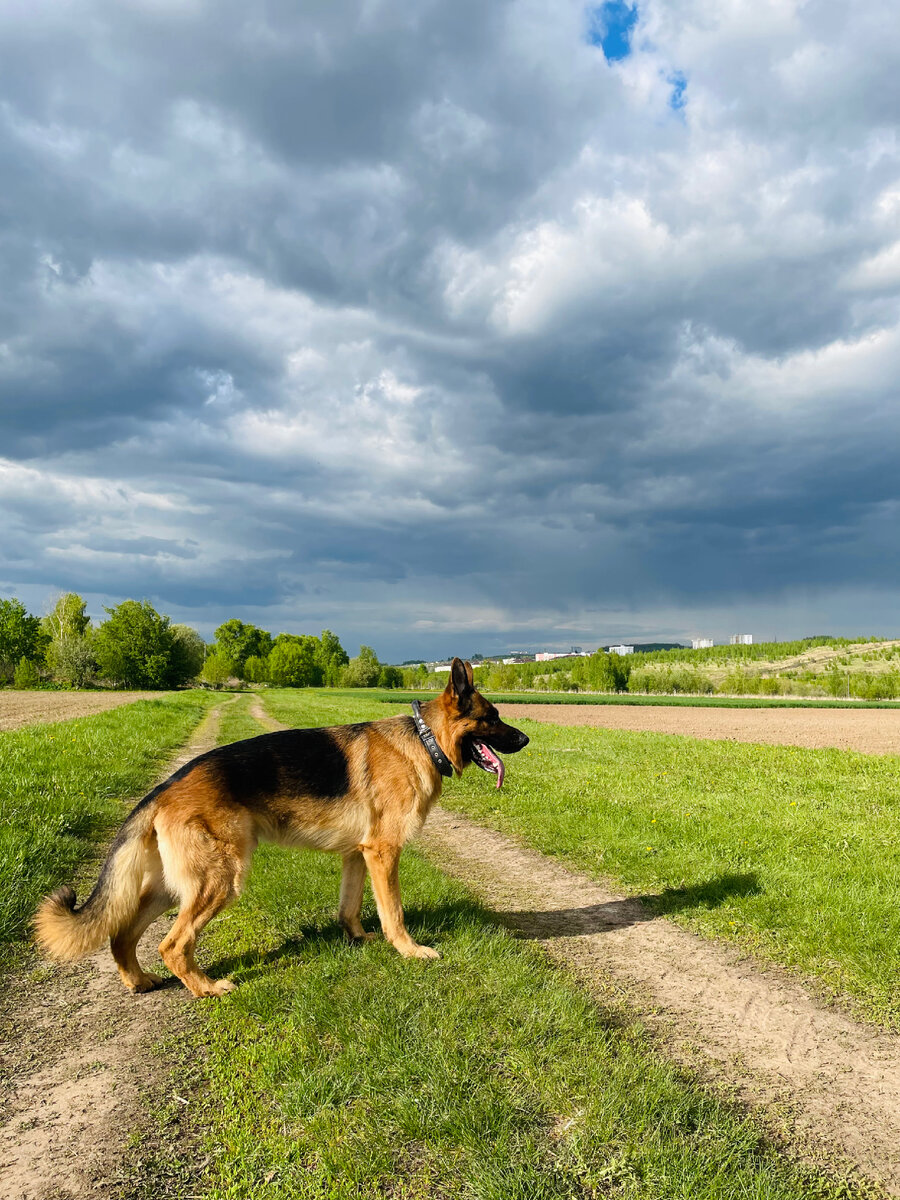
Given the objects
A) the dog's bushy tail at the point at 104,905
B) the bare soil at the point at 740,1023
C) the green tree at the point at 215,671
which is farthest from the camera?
the green tree at the point at 215,671

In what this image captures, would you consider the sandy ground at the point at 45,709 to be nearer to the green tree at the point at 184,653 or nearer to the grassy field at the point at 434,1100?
the grassy field at the point at 434,1100

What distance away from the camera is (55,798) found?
9258mm

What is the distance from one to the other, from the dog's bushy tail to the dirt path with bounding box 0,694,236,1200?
41 cm

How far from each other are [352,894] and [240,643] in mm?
147042

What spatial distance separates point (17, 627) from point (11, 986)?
383 feet

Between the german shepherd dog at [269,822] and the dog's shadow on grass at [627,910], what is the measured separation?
1.43 m

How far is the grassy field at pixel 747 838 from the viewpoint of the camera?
5.67m

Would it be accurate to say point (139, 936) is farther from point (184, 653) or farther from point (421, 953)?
point (184, 653)

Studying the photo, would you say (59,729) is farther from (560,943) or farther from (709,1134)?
(709,1134)

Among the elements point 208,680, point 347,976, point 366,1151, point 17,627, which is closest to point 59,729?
point 347,976

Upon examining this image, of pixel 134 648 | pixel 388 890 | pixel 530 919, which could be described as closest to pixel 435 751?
pixel 388 890

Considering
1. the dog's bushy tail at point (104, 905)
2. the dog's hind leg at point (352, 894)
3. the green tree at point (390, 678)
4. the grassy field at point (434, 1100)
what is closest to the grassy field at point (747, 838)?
the grassy field at point (434, 1100)

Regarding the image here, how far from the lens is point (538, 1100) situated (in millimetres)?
3338

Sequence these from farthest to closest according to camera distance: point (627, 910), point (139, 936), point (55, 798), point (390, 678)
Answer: point (390, 678), point (55, 798), point (627, 910), point (139, 936)
